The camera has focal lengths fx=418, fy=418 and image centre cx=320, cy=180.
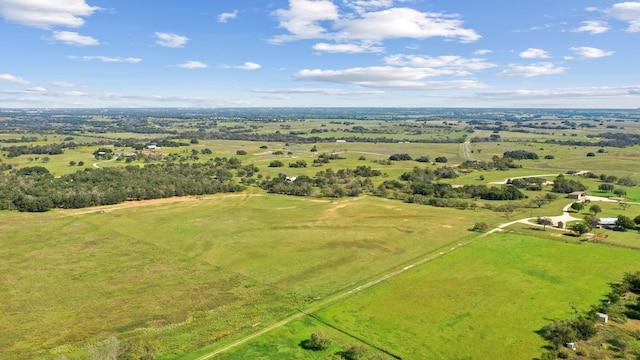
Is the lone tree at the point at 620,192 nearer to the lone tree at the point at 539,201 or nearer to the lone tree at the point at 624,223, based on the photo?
the lone tree at the point at 539,201

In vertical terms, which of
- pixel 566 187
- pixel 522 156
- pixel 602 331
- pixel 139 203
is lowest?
pixel 139 203

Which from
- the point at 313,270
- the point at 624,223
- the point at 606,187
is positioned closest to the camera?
the point at 313,270

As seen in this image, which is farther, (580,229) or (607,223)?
(607,223)

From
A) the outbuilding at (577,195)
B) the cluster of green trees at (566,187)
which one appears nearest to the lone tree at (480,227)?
the outbuilding at (577,195)

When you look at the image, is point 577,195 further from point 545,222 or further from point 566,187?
point 545,222

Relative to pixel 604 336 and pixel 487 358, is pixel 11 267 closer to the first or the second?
pixel 487 358

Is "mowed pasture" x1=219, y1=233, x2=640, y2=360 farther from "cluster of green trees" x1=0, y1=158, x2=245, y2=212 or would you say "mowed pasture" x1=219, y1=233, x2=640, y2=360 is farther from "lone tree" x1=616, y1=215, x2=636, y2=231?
"cluster of green trees" x1=0, y1=158, x2=245, y2=212

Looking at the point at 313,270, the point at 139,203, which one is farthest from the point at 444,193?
the point at 139,203
